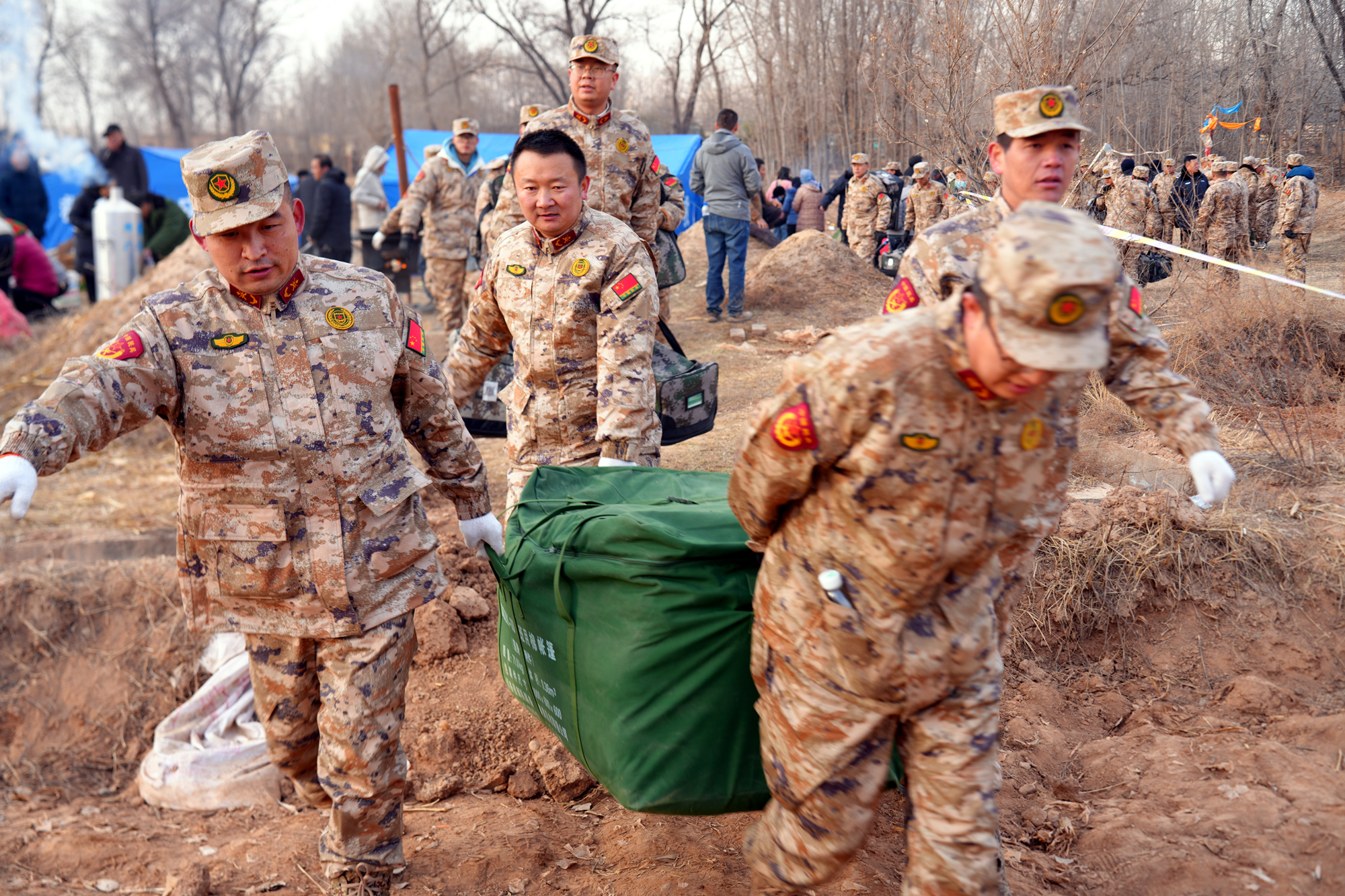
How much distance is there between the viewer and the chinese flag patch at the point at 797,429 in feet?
6.38

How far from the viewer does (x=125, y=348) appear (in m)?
2.29

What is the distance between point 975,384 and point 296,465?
5.46 ft

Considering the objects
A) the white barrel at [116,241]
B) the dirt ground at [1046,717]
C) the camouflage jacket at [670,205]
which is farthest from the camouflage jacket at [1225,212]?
the white barrel at [116,241]

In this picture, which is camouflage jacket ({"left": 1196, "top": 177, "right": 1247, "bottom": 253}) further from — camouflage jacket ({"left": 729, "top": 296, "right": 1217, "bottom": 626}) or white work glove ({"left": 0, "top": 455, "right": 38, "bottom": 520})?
white work glove ({"left": 0, "top": 455, "right": 38, "bottom": 520})

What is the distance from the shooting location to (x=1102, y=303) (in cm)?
171

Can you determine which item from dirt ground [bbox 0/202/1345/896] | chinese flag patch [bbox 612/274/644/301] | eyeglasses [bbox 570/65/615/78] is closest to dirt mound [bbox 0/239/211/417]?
dirt ground [bbox 0/202/1345/896]

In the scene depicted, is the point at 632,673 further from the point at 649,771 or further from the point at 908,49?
the point at 908,49

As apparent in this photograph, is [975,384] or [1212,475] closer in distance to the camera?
[975,384]

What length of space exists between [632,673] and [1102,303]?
4.17 feet

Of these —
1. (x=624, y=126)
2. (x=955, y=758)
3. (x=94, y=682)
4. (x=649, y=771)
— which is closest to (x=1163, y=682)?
(x=955, y=758)

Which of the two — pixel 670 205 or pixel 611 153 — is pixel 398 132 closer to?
pixel 670 205

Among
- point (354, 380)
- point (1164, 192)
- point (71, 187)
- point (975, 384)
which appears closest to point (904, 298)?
point (975, 384)

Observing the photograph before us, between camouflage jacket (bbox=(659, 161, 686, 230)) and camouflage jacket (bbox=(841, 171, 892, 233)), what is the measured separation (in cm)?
902

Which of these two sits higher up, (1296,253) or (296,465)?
(296,465)
